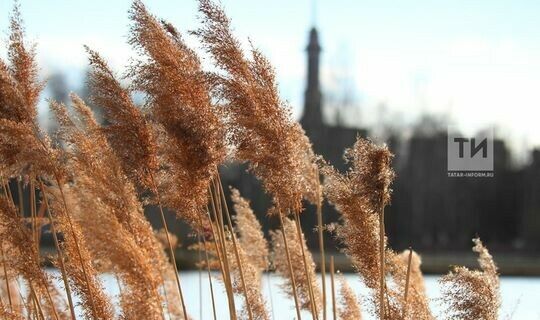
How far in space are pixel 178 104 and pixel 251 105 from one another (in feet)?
0.92

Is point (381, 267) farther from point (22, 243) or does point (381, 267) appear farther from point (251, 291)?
point (22, 243)

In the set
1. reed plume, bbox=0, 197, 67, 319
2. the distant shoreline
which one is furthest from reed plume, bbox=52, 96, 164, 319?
the distant shoreline

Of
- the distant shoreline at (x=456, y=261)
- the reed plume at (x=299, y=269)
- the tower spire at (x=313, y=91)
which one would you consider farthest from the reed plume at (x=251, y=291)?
the tower spire at (x=313, y=91)

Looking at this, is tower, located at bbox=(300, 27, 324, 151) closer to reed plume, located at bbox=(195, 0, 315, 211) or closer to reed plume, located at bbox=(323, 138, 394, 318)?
reed plume, located at bbox=(323, 138, 394, 318)

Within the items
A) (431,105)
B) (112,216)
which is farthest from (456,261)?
(112,216)

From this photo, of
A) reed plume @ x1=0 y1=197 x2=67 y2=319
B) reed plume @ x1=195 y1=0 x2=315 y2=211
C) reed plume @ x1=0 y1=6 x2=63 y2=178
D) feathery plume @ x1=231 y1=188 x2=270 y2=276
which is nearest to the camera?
reed plume @ x1=195 y1=0 x2=315 y2=211

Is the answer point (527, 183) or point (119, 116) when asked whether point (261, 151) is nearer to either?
point (119, 116)

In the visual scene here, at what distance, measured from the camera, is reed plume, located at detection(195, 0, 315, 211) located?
348 cm

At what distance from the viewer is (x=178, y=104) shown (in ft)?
11.5

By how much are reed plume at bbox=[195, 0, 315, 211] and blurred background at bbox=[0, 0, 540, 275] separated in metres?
13.2

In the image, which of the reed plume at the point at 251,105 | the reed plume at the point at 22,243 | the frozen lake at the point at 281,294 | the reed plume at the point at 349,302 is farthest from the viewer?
the frozen lake at the point at 281,294

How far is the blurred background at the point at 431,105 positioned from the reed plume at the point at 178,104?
13.2 metres

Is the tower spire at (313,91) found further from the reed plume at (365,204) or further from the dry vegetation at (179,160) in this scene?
the reed plume at (365,204)

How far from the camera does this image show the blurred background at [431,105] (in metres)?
18.5
